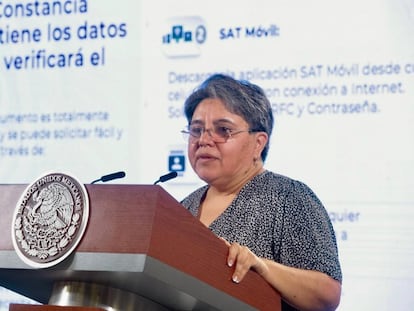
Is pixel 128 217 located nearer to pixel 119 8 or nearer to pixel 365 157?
pixel 365 157

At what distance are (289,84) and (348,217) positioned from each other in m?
0.41

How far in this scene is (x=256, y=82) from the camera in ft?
8.02

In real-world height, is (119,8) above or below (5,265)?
above

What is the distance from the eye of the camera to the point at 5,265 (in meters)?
1.25

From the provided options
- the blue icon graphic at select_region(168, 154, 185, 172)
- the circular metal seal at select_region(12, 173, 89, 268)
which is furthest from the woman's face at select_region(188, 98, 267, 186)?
the blue icon graphic at select_region(168, 154, 185, 172)

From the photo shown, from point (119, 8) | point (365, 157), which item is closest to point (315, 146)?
point (365, 157)

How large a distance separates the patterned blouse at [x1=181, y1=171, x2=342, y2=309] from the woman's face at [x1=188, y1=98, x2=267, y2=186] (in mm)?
62

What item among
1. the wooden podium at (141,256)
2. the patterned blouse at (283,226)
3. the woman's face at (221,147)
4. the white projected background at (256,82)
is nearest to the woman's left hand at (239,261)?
the wooden podium at (141,256)

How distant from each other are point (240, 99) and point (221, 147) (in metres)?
0.10

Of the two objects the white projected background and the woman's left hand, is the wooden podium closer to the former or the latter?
the woman's left hand

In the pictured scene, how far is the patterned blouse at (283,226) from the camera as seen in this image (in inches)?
62.1

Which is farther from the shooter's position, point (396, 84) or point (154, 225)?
point (396, 84)

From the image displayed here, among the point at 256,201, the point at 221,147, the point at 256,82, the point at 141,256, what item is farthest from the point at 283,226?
the point at 256,82

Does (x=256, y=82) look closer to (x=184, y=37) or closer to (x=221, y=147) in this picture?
(x=184, y=37)
